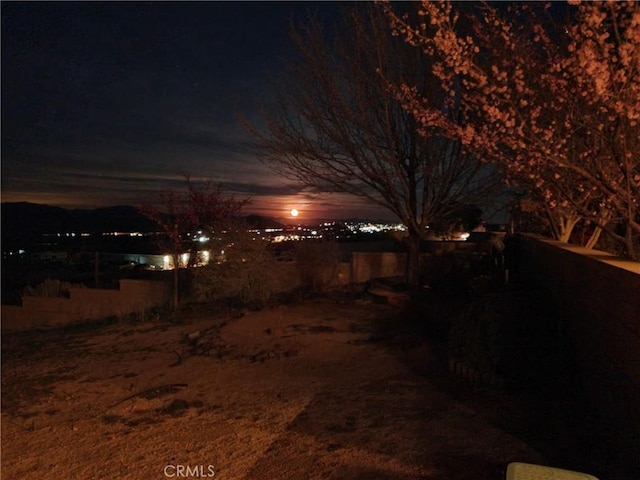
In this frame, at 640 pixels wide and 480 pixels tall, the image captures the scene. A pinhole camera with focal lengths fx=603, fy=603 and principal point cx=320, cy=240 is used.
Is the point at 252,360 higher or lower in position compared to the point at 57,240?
lower

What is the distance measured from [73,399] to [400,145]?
8.72 metres

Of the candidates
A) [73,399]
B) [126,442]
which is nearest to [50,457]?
[126,442]

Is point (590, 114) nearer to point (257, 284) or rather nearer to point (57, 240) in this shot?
point (257, 284)

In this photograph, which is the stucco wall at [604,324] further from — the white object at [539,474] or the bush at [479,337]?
the white object at [539,474]

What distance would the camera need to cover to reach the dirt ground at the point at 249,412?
5.00 metres

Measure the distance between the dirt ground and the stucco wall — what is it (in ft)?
3.09

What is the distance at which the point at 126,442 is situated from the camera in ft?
18.7

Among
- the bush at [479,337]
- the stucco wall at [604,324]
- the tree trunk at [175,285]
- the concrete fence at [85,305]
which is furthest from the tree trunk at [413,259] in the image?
the bush at [479,337]

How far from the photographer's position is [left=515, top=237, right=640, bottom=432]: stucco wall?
4.75 meters

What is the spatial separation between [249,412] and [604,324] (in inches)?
145

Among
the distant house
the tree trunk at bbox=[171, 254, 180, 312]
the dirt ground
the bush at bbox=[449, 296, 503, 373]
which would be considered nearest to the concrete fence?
the tree trunk at bbox=[171, 254, 180, 312]

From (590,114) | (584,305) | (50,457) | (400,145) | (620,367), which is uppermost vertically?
(400,145)

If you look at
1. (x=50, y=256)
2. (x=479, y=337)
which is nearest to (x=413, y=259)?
(x=479, y=337)

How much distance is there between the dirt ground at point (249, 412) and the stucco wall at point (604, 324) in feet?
3.09
